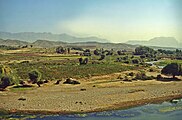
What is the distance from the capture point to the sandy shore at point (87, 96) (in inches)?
1455

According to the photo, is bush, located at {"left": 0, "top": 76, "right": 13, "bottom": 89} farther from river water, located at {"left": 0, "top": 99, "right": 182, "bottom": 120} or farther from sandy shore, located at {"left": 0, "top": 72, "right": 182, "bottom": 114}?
river water, located at {"left": 0, "top": 99, "right": 182, "bottom": 120}

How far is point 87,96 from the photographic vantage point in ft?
142

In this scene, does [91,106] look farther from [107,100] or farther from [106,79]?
[106,79]

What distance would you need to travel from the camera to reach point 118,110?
118 feet

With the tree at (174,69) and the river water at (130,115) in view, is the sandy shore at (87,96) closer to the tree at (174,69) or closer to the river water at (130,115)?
the river water at (130,115)

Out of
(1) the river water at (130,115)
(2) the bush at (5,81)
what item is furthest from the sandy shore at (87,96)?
(1) the river water at (130,115)

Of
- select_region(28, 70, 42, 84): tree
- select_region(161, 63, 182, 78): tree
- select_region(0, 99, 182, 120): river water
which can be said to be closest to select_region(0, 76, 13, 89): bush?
select_region(28, 70, 42, 84): tree

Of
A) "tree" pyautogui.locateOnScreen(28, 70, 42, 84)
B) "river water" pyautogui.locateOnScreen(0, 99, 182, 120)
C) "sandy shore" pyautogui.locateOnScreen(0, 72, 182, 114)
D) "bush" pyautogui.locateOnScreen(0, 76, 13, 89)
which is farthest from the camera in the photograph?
"tree" pyautogui.locateOnScreen(28, 70, 42, 84)

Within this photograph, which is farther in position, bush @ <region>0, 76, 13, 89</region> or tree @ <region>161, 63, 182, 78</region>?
tree @ <region>161, 63, 182, 78</region>

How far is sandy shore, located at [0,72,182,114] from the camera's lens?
36969mm

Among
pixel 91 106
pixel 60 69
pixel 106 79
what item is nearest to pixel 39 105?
pixel 91 106

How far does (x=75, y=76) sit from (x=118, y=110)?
28898 mm

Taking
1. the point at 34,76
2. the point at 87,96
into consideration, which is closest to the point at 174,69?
the point at 87,96

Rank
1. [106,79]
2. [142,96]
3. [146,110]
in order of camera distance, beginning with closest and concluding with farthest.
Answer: [146,110]
[142,96]
[106,79]
